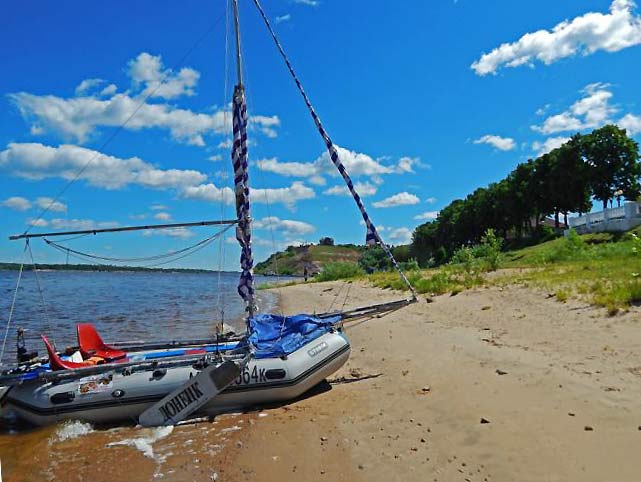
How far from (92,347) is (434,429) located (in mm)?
7541

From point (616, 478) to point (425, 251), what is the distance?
291 ft

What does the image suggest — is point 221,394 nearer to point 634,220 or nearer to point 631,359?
point 631,359

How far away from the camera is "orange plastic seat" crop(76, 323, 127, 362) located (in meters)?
10.4

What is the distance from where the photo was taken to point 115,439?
766 cm

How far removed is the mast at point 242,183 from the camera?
419 inches

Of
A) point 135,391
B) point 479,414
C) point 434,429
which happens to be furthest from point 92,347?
point 479,414

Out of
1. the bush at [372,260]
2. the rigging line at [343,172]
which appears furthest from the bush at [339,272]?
the rigging line at [343,172]

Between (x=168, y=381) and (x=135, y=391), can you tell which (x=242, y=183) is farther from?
(x=135, y=391)

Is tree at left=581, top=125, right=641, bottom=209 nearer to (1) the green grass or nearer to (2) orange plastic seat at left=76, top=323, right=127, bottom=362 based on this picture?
(1) the green grass

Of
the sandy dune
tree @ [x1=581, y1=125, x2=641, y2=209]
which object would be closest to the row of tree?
tree @ [x1=581, y1=125, x2=641, y2=209]

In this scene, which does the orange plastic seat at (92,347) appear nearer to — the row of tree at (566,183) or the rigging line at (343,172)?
the rigging line at (343,172)

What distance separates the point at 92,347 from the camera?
10586 mm

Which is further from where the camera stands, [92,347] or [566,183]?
[566,183]

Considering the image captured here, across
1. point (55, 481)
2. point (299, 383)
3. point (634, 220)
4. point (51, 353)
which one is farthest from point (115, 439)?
point (634, 220)
